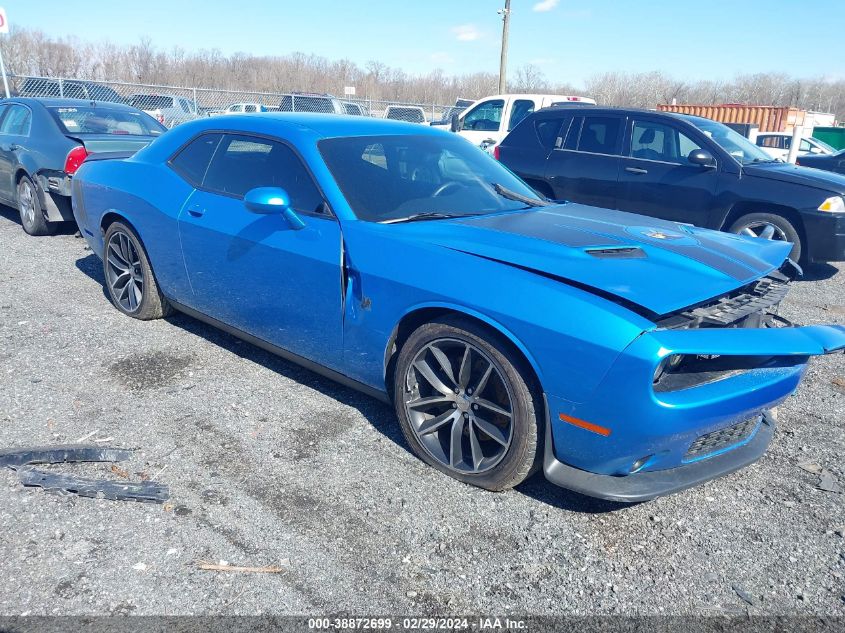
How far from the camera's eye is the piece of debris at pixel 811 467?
129 inches

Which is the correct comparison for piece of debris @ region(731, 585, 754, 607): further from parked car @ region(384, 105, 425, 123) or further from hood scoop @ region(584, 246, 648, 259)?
parked car @ region(384, 105, 425, 123)

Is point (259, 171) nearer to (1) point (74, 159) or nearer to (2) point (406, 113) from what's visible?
(1) point (74, 159)

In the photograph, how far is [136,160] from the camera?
478cm

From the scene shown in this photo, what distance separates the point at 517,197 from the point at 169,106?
19.6m

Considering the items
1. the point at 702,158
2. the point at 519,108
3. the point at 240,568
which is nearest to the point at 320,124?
the point at 240,568

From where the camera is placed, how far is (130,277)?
5.04 metres

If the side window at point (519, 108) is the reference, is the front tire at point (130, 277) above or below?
below

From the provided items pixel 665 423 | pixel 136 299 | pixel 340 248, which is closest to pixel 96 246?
pixel 136 299

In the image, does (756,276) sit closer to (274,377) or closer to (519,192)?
(519,192)

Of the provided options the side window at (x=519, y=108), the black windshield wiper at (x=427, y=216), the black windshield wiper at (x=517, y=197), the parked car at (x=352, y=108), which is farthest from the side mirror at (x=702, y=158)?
the parked car at (x=352, y=108)

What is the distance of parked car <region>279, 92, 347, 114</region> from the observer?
65.3ft

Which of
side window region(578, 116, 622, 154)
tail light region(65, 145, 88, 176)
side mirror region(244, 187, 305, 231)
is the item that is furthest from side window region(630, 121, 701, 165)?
tail light region(65, 145, 88, 176)

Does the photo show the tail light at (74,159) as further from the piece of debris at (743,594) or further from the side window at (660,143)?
the piece of debris at (743,594)

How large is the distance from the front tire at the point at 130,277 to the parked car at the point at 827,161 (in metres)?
14.7
